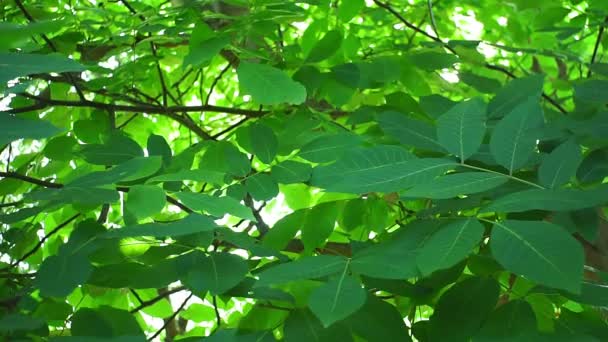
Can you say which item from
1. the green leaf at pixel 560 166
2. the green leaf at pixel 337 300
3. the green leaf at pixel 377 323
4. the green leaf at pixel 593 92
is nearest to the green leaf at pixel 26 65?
the green leaf at pixel 337 300

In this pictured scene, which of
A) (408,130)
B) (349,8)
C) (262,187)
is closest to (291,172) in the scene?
(262,187)

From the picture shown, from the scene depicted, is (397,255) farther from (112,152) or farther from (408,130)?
(112,152)

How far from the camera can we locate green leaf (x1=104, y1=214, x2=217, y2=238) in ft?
2.36

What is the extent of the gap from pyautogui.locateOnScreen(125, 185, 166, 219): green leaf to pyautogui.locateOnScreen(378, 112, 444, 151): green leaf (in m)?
0.31

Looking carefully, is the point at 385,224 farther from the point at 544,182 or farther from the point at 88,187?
the point at 88,187

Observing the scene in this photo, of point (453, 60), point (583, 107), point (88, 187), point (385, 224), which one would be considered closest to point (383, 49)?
point (453, 60)

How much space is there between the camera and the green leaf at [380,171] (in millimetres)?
768

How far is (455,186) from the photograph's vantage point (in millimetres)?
757

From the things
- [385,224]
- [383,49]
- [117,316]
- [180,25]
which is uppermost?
[180,25]

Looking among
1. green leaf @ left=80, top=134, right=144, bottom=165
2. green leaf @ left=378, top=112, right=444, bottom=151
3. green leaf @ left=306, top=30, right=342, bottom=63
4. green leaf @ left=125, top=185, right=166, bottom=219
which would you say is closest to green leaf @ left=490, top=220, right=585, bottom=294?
green leaf @ left=378, top=112, right=444, bottom=151

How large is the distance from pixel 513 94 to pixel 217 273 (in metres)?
0.58

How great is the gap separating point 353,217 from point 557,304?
51 cm

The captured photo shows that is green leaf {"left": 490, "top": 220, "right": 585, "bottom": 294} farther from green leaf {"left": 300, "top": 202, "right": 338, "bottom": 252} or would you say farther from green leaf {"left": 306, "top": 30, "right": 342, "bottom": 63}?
green leaf {"left": 306, "top": 30, "right": 342, "bottom": 63}

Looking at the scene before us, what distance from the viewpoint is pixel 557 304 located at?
911 millimetres
